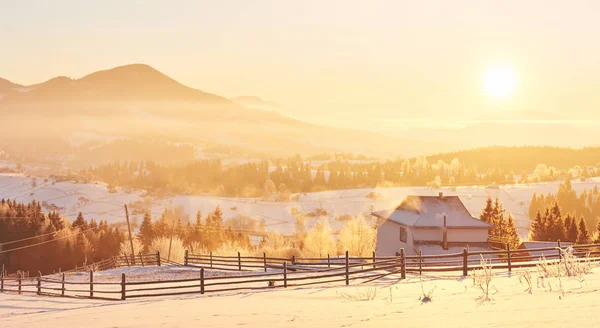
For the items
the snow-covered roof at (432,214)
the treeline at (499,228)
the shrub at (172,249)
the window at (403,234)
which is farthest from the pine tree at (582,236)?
the shrub at (172,249)

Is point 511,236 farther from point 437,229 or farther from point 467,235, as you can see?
point 437,229

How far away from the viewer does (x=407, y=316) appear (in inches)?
545

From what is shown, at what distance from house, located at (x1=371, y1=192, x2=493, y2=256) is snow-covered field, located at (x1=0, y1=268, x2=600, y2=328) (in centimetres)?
3402

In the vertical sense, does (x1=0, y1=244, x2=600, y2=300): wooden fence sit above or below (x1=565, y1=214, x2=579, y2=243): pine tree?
above

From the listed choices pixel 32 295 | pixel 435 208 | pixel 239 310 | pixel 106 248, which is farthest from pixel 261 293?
pixel 106 248

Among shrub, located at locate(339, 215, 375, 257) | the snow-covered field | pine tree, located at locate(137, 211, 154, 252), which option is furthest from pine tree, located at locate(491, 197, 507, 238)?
pine tree, located at locate(137, 211, 154, 252)

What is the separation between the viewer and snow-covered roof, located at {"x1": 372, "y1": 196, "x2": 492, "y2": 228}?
56219mm

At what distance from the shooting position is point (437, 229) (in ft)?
184

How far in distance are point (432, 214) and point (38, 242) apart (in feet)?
204

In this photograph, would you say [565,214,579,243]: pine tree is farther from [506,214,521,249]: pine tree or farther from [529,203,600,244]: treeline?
[506,214,521,249]: pine tree

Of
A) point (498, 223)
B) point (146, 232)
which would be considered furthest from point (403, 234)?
point (146, 232)

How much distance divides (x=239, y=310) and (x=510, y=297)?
8.44 meters

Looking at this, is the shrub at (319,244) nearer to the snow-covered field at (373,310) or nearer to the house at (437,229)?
the house at (437,229)

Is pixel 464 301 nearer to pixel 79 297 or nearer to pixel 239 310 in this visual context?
pixel 239 310
